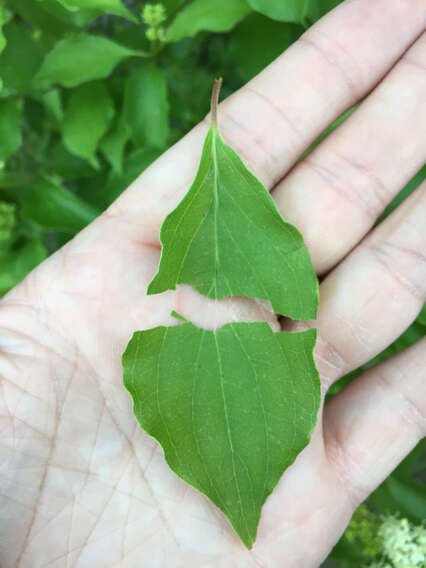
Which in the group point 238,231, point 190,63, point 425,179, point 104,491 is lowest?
point 104,491

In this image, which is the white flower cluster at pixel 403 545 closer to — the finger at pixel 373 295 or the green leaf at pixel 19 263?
the finger at pixel 373 295

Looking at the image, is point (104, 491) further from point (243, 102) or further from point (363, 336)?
point (243, 102)

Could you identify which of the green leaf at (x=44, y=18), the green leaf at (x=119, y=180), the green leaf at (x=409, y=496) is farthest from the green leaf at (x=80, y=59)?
the green leaf at (x=409, y=496)

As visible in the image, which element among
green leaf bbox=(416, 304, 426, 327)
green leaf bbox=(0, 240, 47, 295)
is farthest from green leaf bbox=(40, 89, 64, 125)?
green leaf bbox=(416, 304, 426, 327)

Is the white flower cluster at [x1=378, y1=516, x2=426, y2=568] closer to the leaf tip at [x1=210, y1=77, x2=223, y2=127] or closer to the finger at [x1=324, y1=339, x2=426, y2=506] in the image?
the finger at [x1=324, y1=339, x2=426, y2=506]

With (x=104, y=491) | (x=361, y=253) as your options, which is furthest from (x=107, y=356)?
(x=361, y=253)

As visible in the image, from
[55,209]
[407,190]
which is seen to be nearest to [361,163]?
[407,190]

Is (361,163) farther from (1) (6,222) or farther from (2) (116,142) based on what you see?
(1) (6,222)
